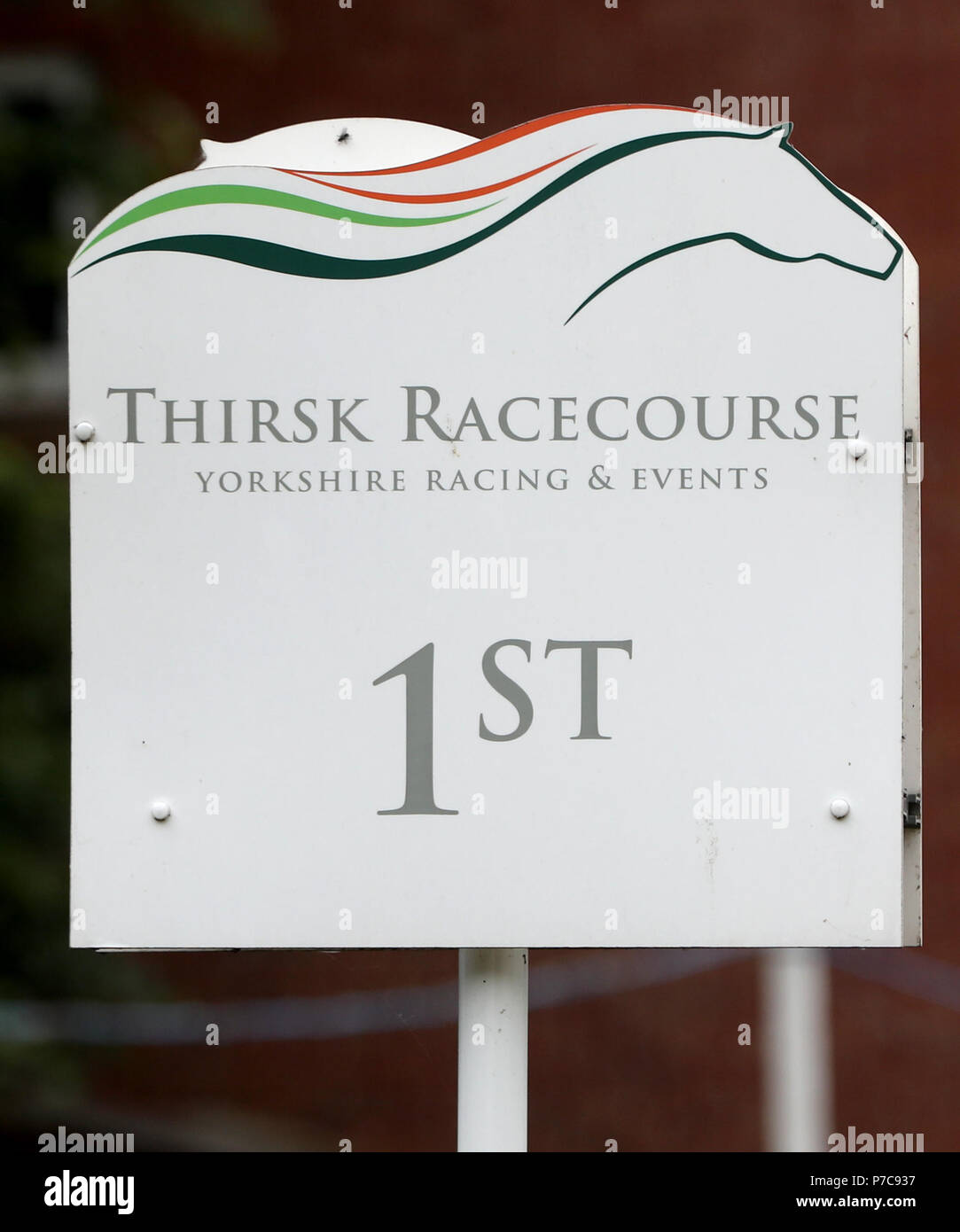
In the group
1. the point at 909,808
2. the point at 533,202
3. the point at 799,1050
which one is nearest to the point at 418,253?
the point at 533,202

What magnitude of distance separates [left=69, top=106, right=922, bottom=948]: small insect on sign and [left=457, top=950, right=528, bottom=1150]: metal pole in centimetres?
12

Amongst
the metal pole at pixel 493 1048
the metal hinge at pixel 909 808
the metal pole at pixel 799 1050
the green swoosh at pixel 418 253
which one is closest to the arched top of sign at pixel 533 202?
the green swoosh at pixel 418 253

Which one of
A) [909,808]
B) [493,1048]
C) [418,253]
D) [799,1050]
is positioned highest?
[418,253]

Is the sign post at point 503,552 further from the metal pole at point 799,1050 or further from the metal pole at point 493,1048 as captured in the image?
the metal pole at point 799,1050

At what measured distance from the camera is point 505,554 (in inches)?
62.7

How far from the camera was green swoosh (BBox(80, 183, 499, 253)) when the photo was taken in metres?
1.61

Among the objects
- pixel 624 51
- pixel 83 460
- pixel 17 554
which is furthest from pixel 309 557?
pixel 624 51

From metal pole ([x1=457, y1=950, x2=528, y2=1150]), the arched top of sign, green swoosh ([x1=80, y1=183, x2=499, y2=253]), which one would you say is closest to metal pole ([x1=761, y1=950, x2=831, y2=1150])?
metal pole ([x1=457, y1=950, x2=528, y2=1150])

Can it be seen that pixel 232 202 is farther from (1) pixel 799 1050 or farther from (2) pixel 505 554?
(1) pixel 799 1050

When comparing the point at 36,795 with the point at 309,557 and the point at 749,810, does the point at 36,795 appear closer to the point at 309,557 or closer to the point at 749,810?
the point at 309,557

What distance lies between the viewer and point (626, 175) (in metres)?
1.60

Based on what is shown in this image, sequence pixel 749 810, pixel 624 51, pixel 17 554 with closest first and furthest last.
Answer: pixel 749 810 → pixel 17 554 → pixel 624 51

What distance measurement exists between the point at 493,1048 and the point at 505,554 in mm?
562

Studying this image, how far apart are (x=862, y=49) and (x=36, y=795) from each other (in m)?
2.97
